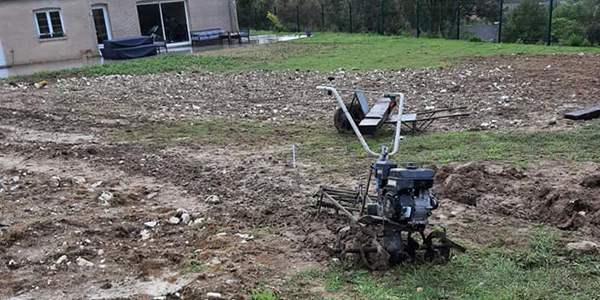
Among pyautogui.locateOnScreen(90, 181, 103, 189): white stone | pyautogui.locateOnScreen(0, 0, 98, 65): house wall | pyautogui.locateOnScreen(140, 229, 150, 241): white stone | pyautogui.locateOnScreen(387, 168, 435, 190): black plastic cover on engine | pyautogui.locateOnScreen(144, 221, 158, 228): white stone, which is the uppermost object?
pyautogui.locateOnScreen(0, 0, 98, 65): house wall

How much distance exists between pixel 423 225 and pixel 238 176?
343 centimetres

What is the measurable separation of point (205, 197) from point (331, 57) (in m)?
13.3

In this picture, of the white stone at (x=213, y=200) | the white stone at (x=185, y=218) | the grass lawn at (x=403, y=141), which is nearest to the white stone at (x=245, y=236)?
the white stone at (x=185, y=218)

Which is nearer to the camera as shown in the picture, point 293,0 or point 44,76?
point 44,76

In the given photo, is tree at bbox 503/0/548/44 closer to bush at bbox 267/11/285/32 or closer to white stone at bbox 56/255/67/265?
bush at bbox 267/11/285/32

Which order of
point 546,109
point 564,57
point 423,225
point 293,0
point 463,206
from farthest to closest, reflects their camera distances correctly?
1. point 293,0
2. point 564,57
3. point 546,109
4. point 463,206
5. point 423,225

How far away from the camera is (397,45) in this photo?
21516mm

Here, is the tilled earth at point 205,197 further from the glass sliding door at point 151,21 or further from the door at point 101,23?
the glass sliding door at point 151,21

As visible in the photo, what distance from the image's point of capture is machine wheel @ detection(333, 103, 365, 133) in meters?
8.88

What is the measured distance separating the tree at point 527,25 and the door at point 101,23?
58.2 feet

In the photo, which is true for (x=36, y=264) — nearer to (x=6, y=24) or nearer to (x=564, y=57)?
(x=564, y=57)

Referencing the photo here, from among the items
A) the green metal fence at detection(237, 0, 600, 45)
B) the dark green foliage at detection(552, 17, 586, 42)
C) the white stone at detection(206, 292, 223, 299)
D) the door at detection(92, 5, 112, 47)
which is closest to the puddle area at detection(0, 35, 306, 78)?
the door at detection(92, 5, 112, 47)

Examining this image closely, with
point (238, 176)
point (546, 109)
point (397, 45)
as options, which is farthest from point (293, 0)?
point (238, 176)

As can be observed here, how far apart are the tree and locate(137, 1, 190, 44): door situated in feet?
50.7
